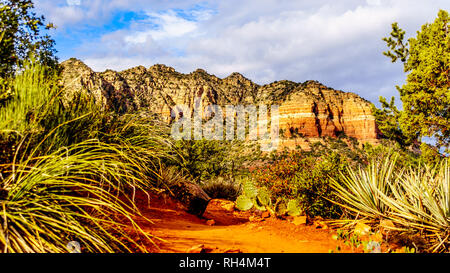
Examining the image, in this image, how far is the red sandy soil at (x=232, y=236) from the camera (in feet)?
14.1

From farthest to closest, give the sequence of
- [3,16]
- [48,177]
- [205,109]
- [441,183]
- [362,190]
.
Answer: [205,109] → [362,190] → [441,183] → [3,16] → [48,177]

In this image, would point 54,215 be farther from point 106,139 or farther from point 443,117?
point 443,117

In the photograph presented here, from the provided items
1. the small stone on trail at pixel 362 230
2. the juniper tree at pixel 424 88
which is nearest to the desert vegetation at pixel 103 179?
the small stone on trail at pixel 362 230

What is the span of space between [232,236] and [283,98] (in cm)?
7925

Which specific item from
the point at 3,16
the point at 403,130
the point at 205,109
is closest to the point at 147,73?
the point at 205,109

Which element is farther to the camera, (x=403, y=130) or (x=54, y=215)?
(x=403, y=130)

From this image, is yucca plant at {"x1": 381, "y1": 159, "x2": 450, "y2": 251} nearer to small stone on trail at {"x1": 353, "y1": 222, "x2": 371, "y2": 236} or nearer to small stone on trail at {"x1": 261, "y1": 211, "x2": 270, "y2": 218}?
small stone on trail at {"x1": 353, "y1": 222, "x2": 371, "y2": 236}

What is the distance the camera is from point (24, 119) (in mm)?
3906

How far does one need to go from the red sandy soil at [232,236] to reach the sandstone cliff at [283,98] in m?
63.8

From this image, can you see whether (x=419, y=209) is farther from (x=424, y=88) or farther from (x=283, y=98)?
(x=283, y=98)

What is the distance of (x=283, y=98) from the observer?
3219 inches

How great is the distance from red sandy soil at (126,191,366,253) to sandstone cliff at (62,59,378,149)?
63.8 meters

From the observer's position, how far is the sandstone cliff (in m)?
77.2
